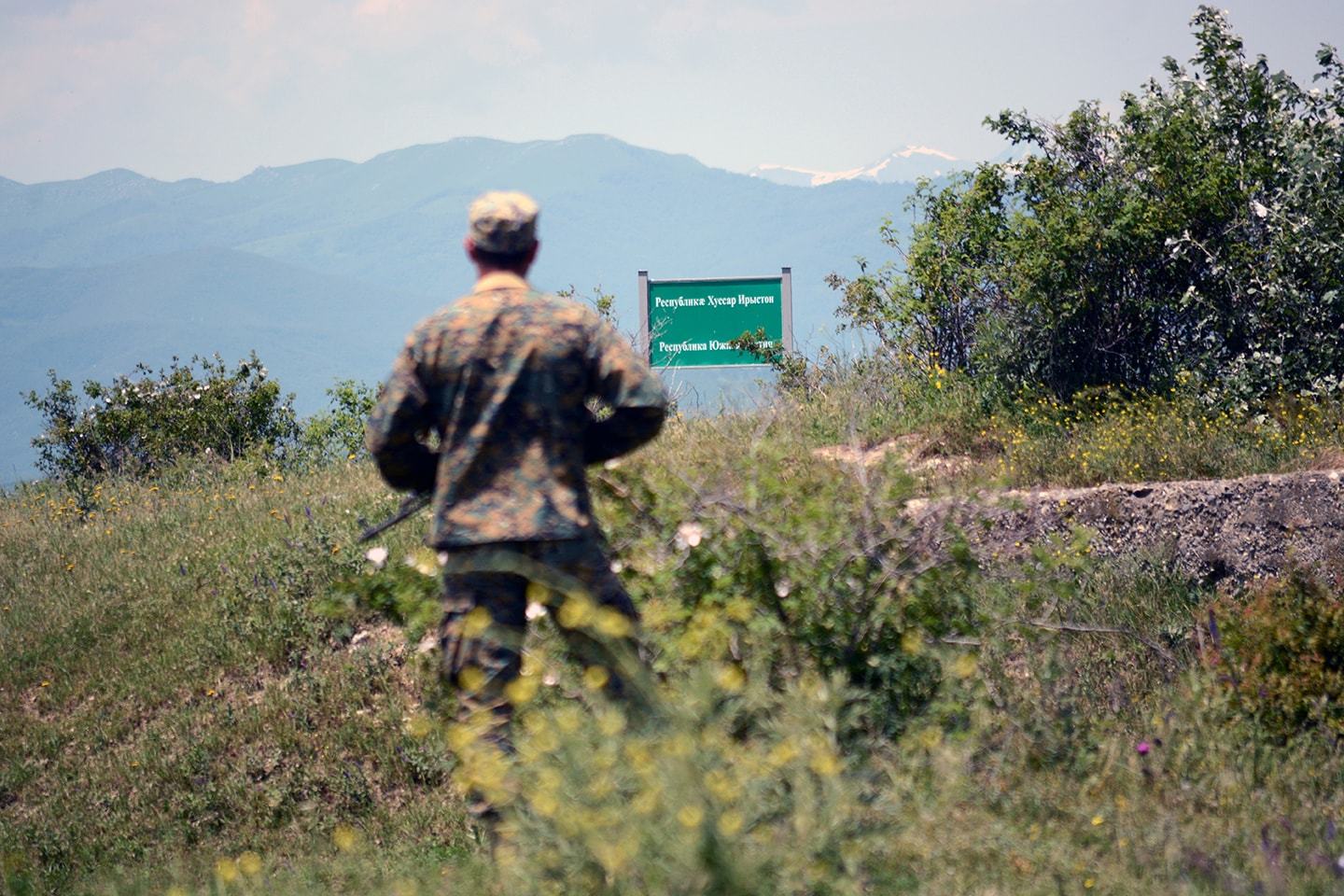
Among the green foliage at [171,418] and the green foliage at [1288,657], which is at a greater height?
the green foliage at [171,418]

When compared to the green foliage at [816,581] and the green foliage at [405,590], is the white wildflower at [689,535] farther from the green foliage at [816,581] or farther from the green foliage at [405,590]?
the green foliage at [405,590]

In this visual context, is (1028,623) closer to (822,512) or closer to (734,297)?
(822,512)

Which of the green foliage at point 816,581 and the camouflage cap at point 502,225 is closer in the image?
the camouflage cap at point 502,225

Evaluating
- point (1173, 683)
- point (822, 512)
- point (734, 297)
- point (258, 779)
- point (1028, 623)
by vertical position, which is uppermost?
point (734, 297)

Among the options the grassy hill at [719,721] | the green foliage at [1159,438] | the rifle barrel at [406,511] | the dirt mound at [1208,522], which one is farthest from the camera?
the green foliage at [1159,438]

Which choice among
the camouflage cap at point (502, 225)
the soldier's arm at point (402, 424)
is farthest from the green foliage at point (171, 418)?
the camouflage cap at point (502, 225)

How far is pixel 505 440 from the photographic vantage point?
4203 millimetres

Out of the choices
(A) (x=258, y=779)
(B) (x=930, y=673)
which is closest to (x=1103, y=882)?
(B) (x=930, y=673)

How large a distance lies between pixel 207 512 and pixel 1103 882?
7.70 meters

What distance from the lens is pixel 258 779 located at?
634cm

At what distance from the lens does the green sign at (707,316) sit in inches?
543

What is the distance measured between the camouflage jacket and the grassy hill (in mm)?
613

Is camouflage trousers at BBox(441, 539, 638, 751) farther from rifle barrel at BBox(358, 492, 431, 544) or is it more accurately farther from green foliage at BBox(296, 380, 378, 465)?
green foliage at BBox(296, 380, 378, 465)

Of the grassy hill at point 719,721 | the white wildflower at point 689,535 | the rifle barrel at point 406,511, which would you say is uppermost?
the rifle barrel at point 406,511
